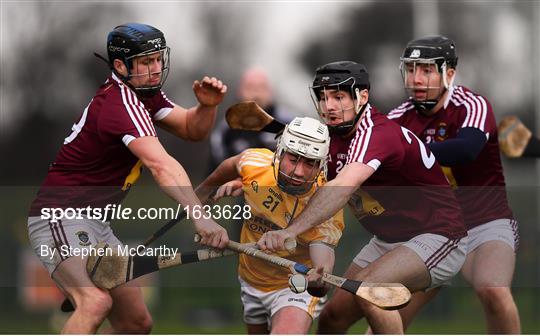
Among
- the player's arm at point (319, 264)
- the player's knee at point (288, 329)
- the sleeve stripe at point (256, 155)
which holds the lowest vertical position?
the player's knee at point (288, 329)

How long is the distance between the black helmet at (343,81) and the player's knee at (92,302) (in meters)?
1.51

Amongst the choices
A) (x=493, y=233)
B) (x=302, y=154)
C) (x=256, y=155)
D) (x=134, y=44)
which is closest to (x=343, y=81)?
(x=302, y=154)

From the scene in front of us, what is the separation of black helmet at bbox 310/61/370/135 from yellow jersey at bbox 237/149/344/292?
312mm

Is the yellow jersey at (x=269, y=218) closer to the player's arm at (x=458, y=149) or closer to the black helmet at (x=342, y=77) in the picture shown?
the black helmet at (x=342, y=77)

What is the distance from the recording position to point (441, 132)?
7.50 meters

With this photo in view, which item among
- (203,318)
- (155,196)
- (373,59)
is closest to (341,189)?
(155,196)

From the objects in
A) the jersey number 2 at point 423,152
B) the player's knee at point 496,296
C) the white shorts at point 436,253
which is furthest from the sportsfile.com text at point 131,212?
the player's knee at point 496,296

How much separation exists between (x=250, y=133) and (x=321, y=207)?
10.4 feet

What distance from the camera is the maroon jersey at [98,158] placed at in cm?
666

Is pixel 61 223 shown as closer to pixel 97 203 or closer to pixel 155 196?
pixel 97 203

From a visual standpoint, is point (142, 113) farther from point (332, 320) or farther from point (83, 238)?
point (332, 320)

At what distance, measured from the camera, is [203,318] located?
11922 mm

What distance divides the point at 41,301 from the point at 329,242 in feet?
19.9

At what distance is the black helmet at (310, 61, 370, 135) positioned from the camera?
680 centimetres
